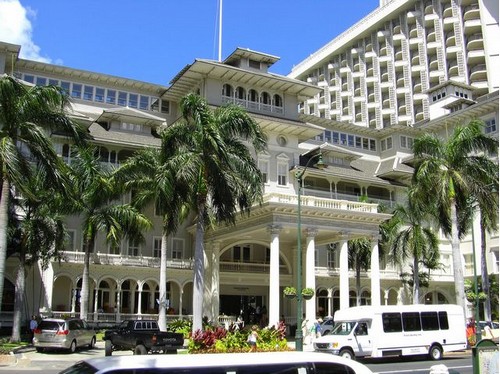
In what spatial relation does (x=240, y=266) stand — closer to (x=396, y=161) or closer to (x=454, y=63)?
(x=396, y=161)

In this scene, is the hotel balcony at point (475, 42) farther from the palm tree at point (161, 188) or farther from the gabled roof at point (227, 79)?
the palm tree at point (161, 188)

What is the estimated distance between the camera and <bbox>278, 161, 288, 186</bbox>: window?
1939 inches

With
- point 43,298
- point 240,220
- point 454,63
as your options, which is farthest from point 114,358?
point 454,63

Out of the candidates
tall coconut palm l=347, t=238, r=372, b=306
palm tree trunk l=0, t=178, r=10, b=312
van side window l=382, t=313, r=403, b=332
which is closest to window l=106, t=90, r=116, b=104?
tall coconut palm l=347, t=238, r=372, b=306

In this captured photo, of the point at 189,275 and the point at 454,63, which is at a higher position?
the point at 454,63

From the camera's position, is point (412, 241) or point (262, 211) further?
point (412, 241)

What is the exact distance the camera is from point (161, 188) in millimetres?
29719

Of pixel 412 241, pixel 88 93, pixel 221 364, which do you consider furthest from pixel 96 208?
pixel 221 364

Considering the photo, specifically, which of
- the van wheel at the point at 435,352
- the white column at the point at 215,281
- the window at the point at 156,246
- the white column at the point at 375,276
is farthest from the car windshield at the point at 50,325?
the white column at the point at 375,276

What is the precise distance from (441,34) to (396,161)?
44.1 meters

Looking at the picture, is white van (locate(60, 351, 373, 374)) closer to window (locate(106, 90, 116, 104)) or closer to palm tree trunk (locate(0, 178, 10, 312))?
palm tree trunk (locate(0, 178, 10, 312))

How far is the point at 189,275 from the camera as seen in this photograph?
150 feet

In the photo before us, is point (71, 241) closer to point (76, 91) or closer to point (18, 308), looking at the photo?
point (18, 308)

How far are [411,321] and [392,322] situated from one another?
4.07 ft
